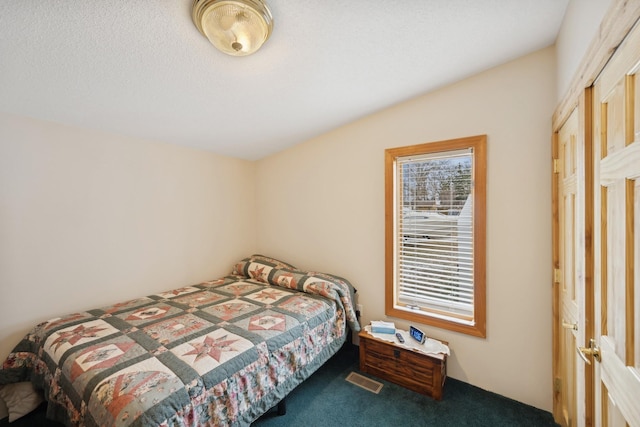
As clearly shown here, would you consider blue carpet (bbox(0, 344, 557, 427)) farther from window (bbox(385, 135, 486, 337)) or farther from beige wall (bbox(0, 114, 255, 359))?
beige wall (bbox(0, 114, 255, 359))

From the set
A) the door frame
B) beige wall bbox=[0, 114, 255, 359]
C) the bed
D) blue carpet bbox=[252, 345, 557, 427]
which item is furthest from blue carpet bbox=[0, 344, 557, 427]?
beige wall bbox=[0, 114, 255, 359]

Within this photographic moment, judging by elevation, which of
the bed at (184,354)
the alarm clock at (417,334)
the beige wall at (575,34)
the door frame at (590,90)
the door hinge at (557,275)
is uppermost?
the beige wall at (575,34)

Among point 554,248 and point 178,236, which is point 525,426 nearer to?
point 554,248

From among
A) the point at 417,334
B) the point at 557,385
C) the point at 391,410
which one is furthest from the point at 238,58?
the point at 557,385

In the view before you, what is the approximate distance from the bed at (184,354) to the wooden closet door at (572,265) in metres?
1.45

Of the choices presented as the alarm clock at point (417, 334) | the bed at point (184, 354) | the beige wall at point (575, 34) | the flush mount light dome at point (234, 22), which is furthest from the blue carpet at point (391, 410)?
the flush mount light dome at point (234, 22)

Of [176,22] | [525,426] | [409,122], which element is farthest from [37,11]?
[525,426]

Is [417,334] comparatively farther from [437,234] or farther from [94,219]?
[94,219]

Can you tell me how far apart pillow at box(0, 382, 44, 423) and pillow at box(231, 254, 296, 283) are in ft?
5.67

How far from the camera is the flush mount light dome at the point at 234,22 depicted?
46.4 inches

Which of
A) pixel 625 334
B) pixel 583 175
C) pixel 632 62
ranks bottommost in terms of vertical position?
pixel 625 334

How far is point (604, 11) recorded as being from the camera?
3.00 ft

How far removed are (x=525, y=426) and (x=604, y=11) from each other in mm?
2243

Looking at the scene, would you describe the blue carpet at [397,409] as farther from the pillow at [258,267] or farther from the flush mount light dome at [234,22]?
the flush mount light dome at [234,22]
